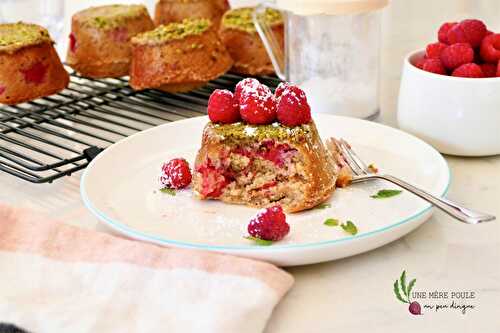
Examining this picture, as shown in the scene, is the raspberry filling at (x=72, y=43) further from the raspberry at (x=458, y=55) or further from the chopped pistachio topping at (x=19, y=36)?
the raspberry at (x=458, y=55)

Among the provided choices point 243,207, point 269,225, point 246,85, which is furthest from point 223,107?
point 269,225

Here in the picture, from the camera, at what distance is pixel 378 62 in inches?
67.2

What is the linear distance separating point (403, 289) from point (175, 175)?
0.49 meters

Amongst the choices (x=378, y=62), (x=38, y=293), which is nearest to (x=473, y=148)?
(x=378, y=62)

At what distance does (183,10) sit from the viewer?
2.04 metres

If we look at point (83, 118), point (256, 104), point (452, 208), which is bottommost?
point (83, 118)

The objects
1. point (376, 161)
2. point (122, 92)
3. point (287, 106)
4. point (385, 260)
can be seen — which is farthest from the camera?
point (122, 92)

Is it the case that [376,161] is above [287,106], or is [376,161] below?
below

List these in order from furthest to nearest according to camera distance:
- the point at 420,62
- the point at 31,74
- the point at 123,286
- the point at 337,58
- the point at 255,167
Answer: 1. the point at 31,74
2. the point at 337,58
3. the point at 420,62
4. the point at 255,167
5. the point at 123,286

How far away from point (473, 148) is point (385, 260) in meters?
0.46

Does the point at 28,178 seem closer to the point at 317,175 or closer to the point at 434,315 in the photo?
the point at 317,175

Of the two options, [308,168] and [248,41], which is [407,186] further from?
[248,41]

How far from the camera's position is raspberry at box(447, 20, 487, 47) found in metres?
1.45

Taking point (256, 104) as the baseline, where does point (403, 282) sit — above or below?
below
